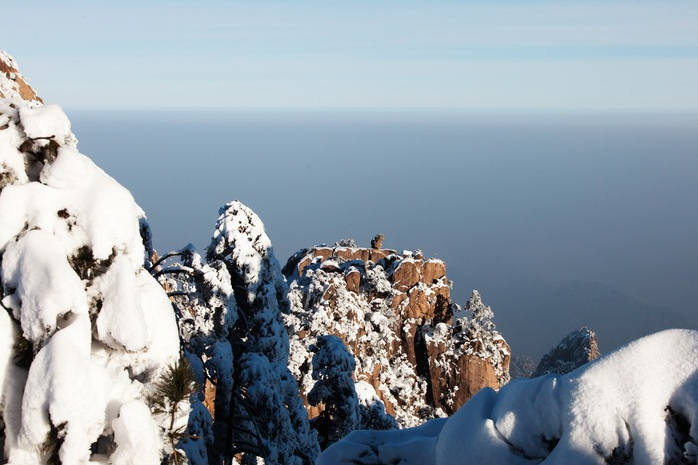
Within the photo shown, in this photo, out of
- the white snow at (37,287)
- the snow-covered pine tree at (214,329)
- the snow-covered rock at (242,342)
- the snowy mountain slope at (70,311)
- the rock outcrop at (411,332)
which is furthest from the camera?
the rock outcrop at (411,332)

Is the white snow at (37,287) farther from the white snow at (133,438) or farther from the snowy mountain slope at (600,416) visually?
the snowy mountain slope at (600,416)

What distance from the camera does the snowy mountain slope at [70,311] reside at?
5.47m

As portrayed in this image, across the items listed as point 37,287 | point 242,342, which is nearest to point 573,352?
point 242,342

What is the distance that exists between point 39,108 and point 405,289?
35288mm

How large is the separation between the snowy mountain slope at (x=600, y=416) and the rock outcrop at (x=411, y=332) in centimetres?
2771

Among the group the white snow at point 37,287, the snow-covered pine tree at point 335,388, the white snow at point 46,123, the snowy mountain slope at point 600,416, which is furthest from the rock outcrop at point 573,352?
the white snow at point 37,287

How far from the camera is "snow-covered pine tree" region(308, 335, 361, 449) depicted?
19.2 meters

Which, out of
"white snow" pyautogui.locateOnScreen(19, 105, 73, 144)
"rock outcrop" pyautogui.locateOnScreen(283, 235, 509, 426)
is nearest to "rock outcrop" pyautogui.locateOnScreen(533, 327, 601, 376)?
"rock outcrop" pyautogui.locateOnScreen(283, 235, 509, 426)

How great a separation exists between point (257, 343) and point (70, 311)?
8.96m

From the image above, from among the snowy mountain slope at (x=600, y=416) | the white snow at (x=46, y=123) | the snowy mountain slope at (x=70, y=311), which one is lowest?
the snowy mountain slope at (x=600, y=416)

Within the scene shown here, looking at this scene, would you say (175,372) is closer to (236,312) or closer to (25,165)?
(25,165)

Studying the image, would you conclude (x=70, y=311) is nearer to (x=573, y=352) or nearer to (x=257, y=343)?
(x=257, y=343)

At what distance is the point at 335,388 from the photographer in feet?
62.9

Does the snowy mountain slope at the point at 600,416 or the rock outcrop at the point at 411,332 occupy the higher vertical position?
the rock outcrop at the point at 411,332
